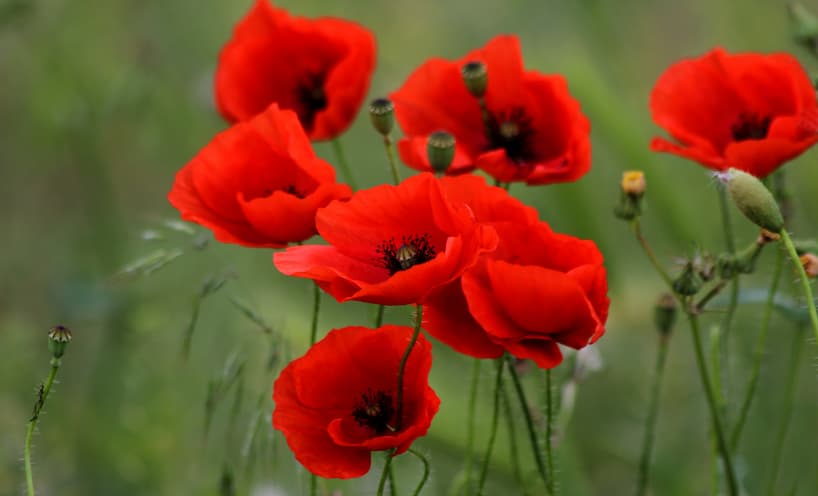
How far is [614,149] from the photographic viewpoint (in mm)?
1631

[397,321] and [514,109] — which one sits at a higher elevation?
[514,109]

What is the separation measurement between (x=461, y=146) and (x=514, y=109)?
54 millimetres

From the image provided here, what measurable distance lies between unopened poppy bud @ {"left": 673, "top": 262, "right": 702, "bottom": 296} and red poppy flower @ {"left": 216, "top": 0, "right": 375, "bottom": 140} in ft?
1.19

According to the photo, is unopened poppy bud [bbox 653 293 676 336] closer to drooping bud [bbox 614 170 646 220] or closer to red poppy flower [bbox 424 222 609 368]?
drooping bud [bbox 614 170 646 220]

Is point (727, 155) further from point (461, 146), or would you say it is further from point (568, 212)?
point (568, 212)

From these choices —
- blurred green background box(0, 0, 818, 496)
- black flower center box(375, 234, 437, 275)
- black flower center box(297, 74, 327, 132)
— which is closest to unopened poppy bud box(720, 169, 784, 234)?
black flower center box(375, 234, 437, 275)

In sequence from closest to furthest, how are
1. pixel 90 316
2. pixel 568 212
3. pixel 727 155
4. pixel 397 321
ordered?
pixel 727 155
pixel 568 212
pixel 90 316
pixel 397 321

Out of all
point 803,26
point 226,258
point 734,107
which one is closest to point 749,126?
point 734,107

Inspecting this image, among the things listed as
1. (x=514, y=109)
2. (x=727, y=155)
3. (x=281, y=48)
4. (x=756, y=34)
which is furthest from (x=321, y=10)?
(x=727, y=155)

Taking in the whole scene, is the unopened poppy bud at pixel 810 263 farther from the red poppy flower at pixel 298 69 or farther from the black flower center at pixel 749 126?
the red poppy flower at pixel 298 69

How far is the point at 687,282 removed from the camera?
83 centimetres

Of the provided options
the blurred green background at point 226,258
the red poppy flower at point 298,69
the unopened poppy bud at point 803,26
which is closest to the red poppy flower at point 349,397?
the blurred green background at point 226,258

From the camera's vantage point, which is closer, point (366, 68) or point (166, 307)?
point (366, 68)

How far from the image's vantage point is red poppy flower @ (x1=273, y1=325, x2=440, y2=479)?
2.43 ft
